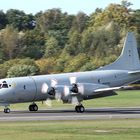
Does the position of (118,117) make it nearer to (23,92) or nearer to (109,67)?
(23,92)

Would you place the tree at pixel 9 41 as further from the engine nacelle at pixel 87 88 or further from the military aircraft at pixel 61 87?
the engine nacelle at pixel 87 88

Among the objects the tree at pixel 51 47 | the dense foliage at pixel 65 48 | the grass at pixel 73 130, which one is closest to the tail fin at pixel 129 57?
the grass at pixel 73 130

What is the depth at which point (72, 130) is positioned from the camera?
141 ft

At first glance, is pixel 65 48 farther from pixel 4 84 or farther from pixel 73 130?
pixel 73 130

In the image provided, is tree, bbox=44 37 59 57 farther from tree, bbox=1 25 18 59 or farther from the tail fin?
the tail fin

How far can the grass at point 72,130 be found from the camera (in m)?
39.7

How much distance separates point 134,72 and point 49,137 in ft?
90.7

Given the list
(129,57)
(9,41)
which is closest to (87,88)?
(129,57)

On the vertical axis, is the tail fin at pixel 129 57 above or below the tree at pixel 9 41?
below

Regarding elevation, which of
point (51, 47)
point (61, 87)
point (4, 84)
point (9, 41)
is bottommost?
point (61, 87)

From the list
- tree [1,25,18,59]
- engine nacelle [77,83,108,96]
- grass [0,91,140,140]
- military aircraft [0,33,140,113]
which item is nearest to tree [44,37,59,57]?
tree [1,25,18,59]

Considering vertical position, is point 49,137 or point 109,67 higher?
point 109,67

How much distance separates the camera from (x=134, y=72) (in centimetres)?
6612

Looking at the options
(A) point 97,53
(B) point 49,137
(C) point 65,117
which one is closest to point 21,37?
(A) point 97,53
